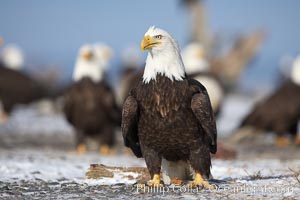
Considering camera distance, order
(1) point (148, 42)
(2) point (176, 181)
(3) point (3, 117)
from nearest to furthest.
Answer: (1) point (148, 42) < (2) point (176, 181) < (3) point (3, 117)

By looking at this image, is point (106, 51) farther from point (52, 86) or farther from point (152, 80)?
point (152, 80)

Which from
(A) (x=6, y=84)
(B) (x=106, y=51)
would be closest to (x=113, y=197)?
(B) (x=106, y=51)

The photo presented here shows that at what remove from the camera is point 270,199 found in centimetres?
675

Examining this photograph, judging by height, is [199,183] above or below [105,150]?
below

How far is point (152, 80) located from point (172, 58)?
0.33 metres

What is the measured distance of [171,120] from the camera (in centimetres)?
746

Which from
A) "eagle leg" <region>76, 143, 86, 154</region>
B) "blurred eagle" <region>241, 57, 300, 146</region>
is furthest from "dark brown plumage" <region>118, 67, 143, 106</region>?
"blurred eagle" <region>241, 57, 300, 146</region>

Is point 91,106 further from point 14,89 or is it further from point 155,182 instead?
point 14,89

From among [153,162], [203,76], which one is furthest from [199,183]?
[203,76]

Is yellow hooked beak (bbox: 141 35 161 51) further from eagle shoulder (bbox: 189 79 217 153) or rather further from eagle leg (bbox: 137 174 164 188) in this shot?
eagle leg (bbox: 137 174 164 188)

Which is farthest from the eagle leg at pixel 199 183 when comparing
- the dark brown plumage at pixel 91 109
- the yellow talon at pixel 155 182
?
the dark brown plumage at pixel 91 109

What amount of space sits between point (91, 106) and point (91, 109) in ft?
0.21

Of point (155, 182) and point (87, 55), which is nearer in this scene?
point (155, 182)

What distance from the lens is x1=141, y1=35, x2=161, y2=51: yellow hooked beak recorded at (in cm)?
756
